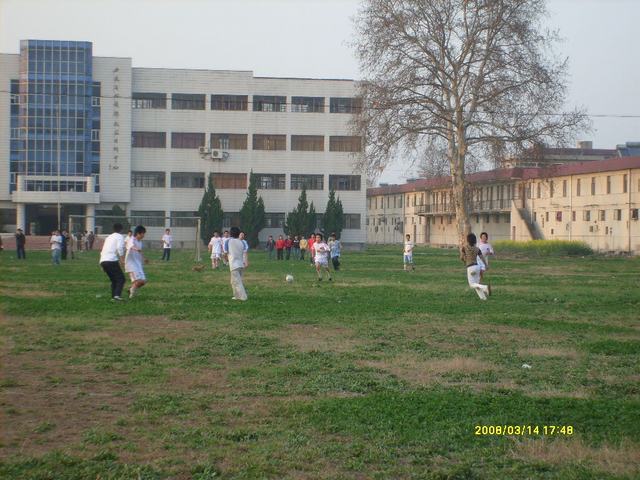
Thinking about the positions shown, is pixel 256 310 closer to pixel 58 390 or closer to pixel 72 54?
pixel 58 390

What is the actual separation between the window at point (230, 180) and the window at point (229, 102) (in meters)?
6.15

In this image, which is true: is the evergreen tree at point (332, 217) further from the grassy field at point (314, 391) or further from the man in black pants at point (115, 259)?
the grassy field at point (314, 391)

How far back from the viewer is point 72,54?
71188mm

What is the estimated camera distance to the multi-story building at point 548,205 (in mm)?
65000

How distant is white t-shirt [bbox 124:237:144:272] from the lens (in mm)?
19062

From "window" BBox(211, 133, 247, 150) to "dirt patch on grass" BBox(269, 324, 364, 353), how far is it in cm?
6215

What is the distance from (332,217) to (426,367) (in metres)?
65.6

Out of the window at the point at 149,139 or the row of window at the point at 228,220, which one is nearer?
the window at the point at 149,139

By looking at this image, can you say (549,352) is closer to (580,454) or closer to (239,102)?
(580,454)

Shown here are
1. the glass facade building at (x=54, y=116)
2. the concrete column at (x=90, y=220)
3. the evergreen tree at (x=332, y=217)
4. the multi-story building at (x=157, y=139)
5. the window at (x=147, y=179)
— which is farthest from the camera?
the evergreen tree at (x=332, y=217)

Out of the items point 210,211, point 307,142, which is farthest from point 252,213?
point 307,142

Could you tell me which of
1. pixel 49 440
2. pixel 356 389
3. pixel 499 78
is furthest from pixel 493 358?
pixel 499 78

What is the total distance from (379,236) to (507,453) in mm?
117999
